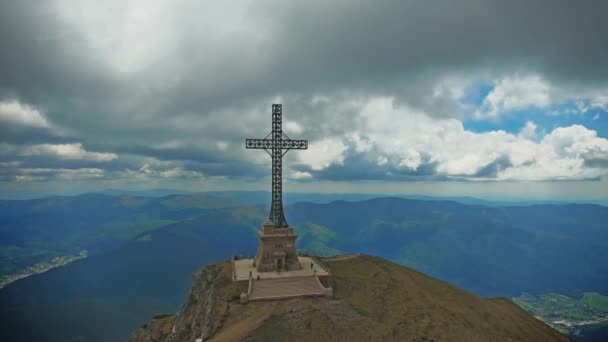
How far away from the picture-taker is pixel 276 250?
1677 inches

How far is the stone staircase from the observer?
3738 centimetres

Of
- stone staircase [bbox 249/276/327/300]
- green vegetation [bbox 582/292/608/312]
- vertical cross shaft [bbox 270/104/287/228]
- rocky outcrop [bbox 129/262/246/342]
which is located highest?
vertical cross shaft [bbox 270/104/287/228]

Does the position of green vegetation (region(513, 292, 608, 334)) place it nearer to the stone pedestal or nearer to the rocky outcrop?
the stone pedestal

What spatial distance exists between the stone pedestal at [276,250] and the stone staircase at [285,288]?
3.29m

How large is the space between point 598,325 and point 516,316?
127 m

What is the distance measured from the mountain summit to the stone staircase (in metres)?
0.85

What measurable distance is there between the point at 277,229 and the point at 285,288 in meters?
7.23

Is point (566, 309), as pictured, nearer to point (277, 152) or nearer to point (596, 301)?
point (596, 301)

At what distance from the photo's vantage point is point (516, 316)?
43156 millimetres

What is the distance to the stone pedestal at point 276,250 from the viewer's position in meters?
42.0

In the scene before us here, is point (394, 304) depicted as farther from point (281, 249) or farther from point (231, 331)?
point (231, 331)

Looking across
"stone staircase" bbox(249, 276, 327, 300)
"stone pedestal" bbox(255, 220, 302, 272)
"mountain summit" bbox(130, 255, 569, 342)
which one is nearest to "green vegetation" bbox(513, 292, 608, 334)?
"mountain summit" bbox(130, 255, 569, 342)

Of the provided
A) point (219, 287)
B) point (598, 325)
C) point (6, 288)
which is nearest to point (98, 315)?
point (6, 288)

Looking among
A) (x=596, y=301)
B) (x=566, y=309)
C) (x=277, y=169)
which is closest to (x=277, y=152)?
(x=277, y=169)
